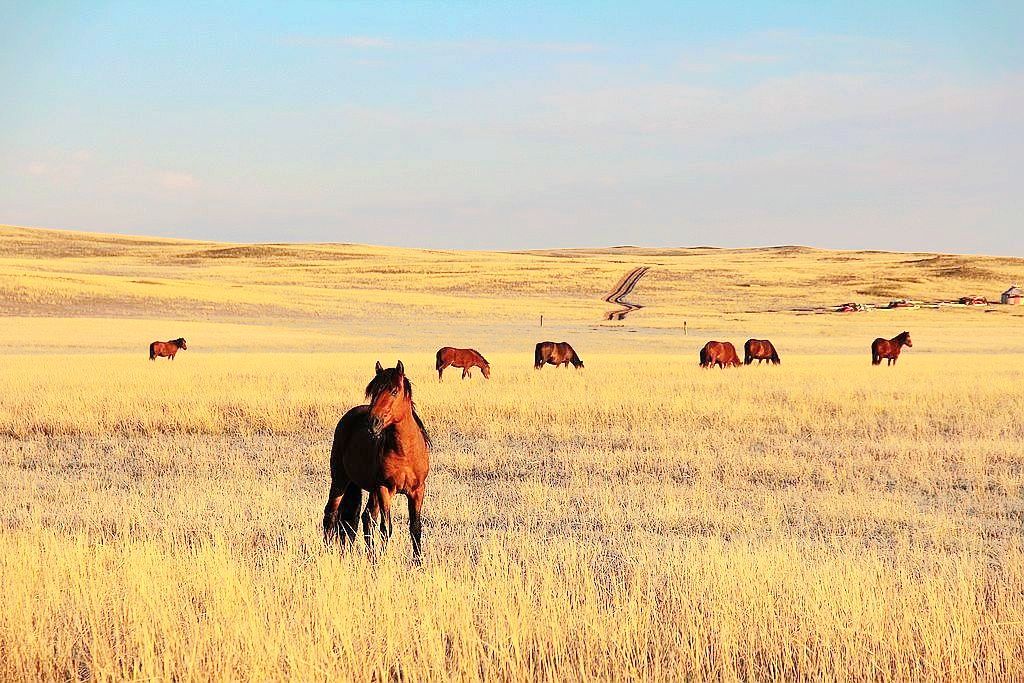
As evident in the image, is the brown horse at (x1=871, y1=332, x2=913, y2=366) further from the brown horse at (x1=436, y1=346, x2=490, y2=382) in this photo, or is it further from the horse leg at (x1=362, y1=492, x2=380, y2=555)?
the horse leg at (x1=362, y1=492, x2=380, y2=555)

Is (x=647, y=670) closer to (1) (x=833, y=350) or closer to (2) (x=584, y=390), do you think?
(2) (x=584, y=390)

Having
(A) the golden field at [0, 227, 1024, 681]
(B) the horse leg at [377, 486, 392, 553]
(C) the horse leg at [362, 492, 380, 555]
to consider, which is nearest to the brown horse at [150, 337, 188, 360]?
(A) the golden field at [0, 227, 1024, 681]

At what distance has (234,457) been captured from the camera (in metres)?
13.2

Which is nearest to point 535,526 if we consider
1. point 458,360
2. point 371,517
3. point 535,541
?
point 535,541

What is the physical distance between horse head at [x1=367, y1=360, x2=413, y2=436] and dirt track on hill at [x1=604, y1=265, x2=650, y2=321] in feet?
185

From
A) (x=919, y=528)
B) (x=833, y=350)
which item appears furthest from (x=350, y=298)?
(x=919, y=528)

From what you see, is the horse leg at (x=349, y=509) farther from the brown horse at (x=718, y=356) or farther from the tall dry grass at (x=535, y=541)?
the brown horse at (x=718, y=356)

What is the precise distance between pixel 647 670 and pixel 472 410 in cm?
1261

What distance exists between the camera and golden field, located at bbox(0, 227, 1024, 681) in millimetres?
5051

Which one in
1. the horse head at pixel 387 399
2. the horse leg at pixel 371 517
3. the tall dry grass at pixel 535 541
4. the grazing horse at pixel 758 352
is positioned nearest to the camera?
the tall dry grass at pixel 535 541

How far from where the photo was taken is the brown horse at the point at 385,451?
6.61 metres

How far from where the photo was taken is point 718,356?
95.1 feet

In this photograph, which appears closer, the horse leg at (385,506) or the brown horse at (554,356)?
the horse leg at (385,506)

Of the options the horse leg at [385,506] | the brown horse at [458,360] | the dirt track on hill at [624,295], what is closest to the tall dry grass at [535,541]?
the horse leg at [385,506]
